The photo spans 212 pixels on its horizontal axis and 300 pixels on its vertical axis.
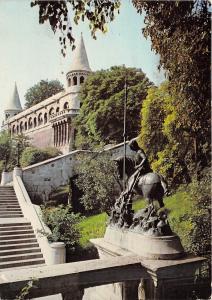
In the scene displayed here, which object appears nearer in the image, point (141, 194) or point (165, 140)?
point (141, 194)

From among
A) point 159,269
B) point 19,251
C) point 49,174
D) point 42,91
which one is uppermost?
point 42,91

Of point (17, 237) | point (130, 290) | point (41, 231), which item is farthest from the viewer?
point (17, 237)

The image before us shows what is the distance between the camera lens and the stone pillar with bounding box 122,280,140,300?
17.0 feet

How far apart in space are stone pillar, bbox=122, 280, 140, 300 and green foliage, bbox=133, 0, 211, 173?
3.44m

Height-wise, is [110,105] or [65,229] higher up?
[110,105]

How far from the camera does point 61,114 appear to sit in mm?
38125

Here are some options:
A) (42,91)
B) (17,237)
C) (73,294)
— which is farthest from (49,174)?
(42,91)

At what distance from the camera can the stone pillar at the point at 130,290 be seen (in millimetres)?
5188

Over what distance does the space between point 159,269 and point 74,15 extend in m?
4.08

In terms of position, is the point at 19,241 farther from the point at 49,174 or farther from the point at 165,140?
the point at 165,140

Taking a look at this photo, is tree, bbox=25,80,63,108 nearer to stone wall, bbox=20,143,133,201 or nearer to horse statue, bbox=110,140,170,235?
stone wall, bbox=20,143,133,201

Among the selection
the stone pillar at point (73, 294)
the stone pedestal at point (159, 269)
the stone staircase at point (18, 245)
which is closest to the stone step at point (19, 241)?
the stone staircase at point (18, 245)

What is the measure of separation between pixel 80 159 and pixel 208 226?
43.6 feet

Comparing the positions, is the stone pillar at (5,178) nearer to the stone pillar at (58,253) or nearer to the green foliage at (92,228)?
the green foliage at (92,228)
